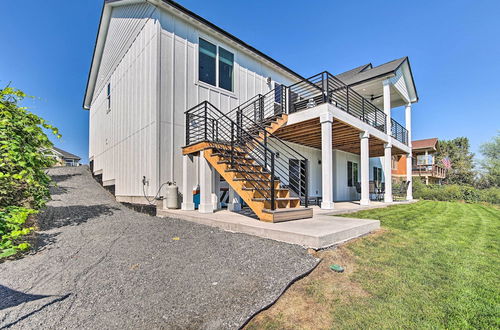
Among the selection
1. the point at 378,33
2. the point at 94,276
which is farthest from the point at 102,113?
the point at 378,33

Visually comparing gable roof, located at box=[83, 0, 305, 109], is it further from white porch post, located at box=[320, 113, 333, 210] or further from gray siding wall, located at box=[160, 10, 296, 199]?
white porch post, located at box=[320, 113, 333, 210]

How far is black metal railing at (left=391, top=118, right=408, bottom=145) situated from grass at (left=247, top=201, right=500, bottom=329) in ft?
30.4

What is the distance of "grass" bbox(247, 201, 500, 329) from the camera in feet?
6.61

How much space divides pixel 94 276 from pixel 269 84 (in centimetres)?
1010

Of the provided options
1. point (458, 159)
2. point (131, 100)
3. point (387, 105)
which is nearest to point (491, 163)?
point (458, 159)

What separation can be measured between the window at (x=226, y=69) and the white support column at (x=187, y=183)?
3497 millimetres

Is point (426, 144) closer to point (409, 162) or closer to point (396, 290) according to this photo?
point (409, 162)

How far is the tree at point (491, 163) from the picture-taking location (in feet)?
96.7

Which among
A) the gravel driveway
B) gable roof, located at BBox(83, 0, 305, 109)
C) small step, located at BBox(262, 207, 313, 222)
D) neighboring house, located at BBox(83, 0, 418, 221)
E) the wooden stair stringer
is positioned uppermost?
gable roof, located at BBox(83, 0, 305, 109)

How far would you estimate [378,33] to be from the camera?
47.0 ft

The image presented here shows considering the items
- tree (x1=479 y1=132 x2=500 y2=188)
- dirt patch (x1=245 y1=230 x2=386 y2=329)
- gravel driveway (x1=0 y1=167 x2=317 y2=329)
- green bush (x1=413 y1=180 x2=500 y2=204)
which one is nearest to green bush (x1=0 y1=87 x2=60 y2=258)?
gravel driveway (x1=0 y1=167 x2=317 y2=329)

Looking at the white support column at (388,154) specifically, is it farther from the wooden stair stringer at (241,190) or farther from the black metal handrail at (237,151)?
the wooden stair stringer at (241,190)

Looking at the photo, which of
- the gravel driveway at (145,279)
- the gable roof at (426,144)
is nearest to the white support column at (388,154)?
the gravel driveway at (145,279)

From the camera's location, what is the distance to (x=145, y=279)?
8.96 feet
